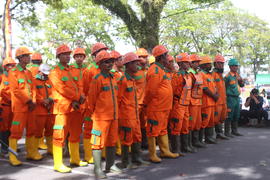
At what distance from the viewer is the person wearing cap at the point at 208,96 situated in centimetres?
760

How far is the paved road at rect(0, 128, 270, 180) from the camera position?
17.0ft

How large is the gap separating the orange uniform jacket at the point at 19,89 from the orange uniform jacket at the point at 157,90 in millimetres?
2186

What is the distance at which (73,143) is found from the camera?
19.1 ft

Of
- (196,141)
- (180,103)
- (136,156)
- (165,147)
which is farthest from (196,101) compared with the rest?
(136,156)

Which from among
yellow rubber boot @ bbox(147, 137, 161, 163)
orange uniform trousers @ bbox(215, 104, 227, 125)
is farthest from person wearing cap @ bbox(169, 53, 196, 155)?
orange uniform trousers @ bbox(215, 104, 227, 125)

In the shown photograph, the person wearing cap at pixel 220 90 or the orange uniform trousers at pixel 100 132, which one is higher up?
the person wearing cap at pixel 220 90

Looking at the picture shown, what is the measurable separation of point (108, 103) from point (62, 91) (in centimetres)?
92

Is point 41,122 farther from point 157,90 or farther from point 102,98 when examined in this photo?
point 157,90

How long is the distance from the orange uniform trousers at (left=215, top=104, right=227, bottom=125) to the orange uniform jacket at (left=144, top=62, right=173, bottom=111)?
8.04ft

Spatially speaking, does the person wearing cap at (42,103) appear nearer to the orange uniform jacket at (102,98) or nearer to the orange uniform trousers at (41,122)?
the orange uniform trousers at (41,122)

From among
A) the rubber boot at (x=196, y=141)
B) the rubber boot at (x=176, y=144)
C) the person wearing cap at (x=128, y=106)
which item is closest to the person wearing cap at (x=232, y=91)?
the rubber boot at (x=196, y=141)

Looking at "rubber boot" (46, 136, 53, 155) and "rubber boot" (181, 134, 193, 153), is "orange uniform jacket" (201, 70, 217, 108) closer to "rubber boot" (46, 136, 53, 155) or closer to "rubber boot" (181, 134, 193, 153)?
"rubber boot" (181, 134, 193, 153)

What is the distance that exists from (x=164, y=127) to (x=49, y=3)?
11.6 meters

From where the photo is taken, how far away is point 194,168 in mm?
5641
